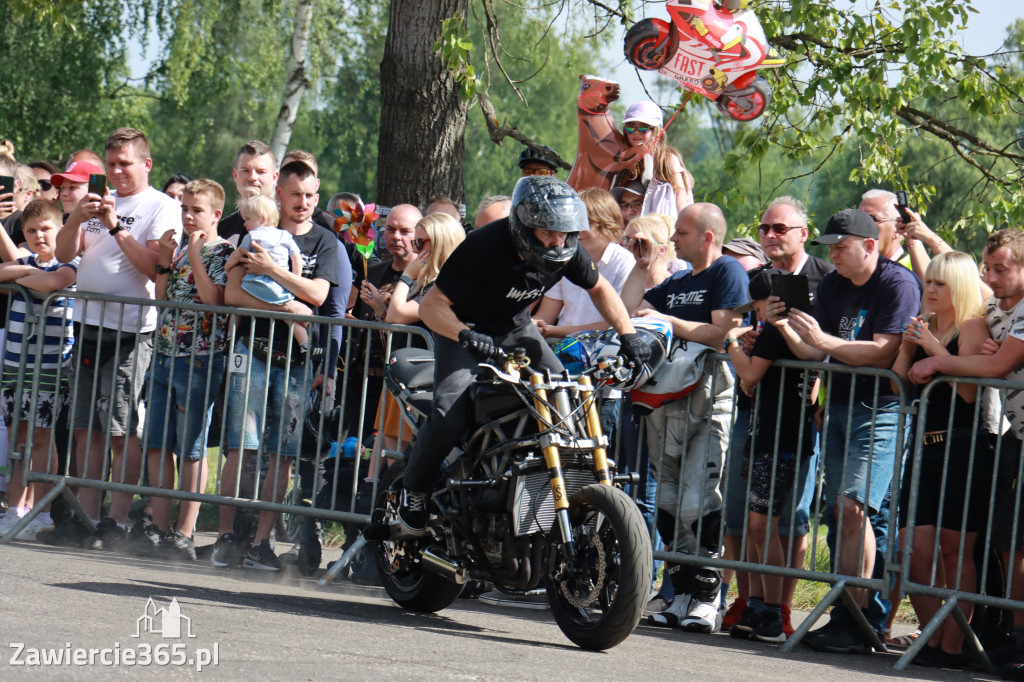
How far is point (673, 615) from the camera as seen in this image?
693cm

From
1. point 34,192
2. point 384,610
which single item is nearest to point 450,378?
point 384,610

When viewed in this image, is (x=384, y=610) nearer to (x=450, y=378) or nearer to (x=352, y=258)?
(x=450, y=378)

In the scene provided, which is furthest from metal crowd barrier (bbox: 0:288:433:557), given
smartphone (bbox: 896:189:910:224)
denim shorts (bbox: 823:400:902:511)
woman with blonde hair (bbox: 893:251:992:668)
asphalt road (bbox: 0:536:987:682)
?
smartphone (bbox: 896:189:910:224)

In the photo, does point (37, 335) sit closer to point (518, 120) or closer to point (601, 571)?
point (601, 571)

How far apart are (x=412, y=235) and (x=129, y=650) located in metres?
4.21

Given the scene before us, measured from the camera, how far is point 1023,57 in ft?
38.7

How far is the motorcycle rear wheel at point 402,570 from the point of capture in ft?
21.0

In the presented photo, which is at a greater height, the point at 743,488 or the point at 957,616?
the point at 743,488

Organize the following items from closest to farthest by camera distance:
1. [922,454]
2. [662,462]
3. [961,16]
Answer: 1. [922,454]
2. [662,462]
3. [961,16]

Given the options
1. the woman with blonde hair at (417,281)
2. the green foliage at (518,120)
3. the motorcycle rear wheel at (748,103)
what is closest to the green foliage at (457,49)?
the motorcycle rear wheel at (748,103)

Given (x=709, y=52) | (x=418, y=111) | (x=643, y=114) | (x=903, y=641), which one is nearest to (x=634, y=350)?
(x=903, y=641)

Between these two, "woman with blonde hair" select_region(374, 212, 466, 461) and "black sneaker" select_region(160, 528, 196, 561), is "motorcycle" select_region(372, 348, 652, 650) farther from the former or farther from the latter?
"black sneaker" select_region(160, 528, 196, 561)

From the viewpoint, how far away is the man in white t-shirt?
26.4 ft

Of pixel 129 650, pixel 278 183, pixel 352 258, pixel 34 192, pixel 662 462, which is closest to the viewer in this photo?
pixel 129 650
